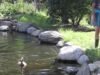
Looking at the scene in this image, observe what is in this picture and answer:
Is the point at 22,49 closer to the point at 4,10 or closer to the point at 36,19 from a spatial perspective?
the point at 36,19

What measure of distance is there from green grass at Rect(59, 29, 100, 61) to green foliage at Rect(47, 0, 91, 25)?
2453 millimetres

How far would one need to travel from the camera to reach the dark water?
1094cm

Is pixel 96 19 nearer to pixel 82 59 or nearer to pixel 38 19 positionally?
pixel 82 59

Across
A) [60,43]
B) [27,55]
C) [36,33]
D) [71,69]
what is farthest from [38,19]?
[71,69]

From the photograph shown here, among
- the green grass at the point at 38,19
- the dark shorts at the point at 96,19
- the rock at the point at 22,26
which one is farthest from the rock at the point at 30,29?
the dark shorts at the point at 96,19

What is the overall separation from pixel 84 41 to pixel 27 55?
258cm

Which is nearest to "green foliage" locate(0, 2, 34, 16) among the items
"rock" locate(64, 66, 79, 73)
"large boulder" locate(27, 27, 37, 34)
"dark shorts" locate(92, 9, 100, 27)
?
"large boulder" locate(27, 27, 37, 34)

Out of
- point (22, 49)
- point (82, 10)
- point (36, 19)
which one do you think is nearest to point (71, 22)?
point (82, 10)

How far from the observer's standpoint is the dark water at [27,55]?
1094cm

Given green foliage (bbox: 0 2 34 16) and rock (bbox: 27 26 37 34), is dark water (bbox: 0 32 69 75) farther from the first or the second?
green foliage (bbox: 0 2 34 16)

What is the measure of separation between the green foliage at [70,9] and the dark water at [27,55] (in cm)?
271

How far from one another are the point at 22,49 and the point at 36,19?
856cm

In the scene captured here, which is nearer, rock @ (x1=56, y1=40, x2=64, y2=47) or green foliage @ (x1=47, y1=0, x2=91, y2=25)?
rock @ (x1=56, y1=40, x2=64, y2=47)

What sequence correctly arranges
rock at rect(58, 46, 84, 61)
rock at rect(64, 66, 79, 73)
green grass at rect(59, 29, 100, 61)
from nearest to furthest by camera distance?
rock at rect(64, 66, 79, 73)
green grass at rect(59, 29, 100, 61)
rock at rect(58, 46, 84, 61)
